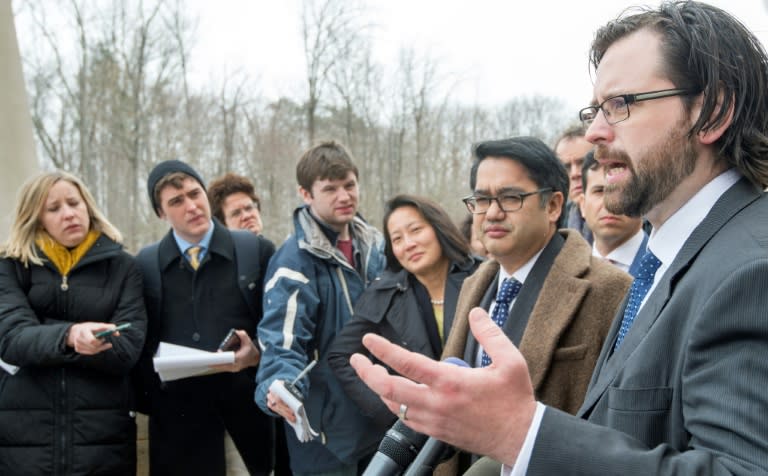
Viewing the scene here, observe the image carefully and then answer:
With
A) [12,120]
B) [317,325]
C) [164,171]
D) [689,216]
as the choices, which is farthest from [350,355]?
A: [12,120]

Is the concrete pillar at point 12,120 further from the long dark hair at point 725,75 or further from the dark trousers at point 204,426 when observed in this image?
the long dark hair at point 725,75

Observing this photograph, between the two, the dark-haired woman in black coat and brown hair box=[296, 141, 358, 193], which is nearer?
the dark-haired woman in black coat

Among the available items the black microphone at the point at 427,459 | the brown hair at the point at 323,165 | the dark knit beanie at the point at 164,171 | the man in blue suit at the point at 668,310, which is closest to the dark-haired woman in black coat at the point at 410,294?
the brown hair at the point at 323,165

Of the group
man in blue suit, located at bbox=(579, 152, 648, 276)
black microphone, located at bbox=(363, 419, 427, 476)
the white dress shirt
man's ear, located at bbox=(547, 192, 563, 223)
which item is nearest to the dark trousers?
the white dress shirt

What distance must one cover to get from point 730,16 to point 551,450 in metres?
1.12

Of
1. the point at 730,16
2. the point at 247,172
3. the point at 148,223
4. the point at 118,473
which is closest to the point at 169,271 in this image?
the point at 118,473

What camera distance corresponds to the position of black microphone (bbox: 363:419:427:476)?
133 cm

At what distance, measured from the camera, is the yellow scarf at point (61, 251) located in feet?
11.2

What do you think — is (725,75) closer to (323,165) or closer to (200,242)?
(323,165)

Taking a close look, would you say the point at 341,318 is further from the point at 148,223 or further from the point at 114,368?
the point at 148,223

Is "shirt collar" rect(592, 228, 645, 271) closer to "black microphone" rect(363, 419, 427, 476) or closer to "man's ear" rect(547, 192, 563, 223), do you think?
"man's ear" rect(547, 192, 563, 223)

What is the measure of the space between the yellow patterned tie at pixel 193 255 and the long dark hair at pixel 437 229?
115cm

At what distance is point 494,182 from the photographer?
2.55 meters

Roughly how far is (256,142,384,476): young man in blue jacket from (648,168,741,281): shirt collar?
199cm
